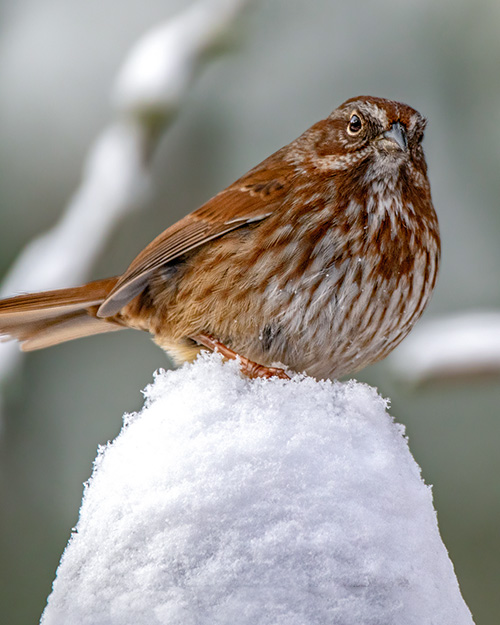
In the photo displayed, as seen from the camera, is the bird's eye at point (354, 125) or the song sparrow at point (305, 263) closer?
the song sparrow at point (305, 263)

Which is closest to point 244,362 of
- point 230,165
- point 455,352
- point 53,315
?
point 53,315

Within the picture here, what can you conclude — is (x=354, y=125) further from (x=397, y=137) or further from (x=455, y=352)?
(x=455, y=352)

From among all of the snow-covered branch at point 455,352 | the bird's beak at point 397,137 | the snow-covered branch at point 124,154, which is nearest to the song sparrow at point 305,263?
the bird's beak at point 397,137

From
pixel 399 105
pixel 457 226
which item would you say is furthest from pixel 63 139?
pixel 399 105

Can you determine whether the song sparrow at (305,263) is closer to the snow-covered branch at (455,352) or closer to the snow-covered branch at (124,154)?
the snow-covered branch at (455,352)

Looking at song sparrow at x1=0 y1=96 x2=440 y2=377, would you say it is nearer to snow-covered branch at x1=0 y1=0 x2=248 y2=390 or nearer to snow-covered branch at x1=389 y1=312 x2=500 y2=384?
snow-covered branch at x1=389 y1=312 x2=500 y2=384

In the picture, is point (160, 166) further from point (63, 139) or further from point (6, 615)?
point (6, 615)
